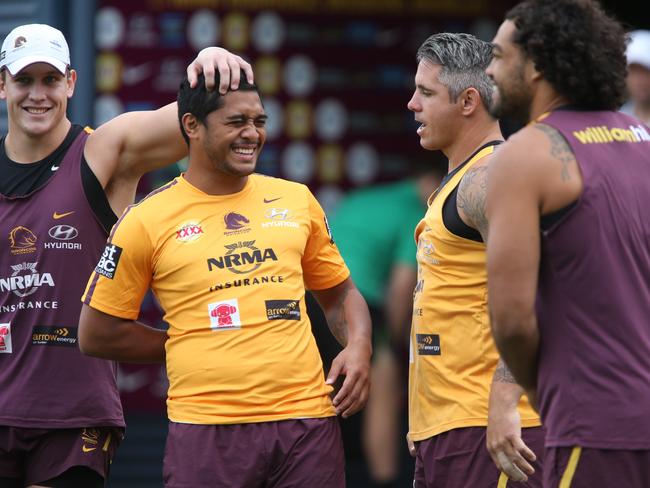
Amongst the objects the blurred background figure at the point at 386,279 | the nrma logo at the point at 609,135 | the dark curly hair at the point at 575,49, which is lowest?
the blurred background figure at the point at 386,279

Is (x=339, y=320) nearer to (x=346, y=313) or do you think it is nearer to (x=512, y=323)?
(x=346, y=313)

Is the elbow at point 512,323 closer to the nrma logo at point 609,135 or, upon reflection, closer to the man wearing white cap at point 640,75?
the nrma logo at point 609,135

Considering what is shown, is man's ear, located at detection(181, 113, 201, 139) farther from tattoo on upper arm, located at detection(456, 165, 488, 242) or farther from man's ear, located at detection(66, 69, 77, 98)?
tattoo on upper arm, located at detection(456, 165, 488, 242)

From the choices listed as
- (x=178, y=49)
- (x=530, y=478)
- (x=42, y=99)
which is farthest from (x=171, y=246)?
(x=178, y=49)

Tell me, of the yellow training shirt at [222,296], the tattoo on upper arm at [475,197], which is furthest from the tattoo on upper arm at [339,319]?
the tattoo on upper arm at [475,197]

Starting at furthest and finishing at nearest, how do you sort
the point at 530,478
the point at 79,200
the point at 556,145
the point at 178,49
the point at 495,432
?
the point at 178,49 < the point at 79,200 < the point at 530,478 < the point at 495,432 < the point at 556,145

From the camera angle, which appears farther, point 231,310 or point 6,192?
point 6,192

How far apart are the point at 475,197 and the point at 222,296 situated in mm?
820

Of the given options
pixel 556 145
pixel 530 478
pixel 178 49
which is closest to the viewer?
pixel 556 145

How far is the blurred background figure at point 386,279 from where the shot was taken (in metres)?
7.25

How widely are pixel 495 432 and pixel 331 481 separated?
0.62 metres

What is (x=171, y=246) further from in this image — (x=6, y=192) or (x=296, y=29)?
(x=296, y=29)

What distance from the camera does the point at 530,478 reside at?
4.21 m

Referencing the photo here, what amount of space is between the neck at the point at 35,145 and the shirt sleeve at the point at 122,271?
25.3 inches
